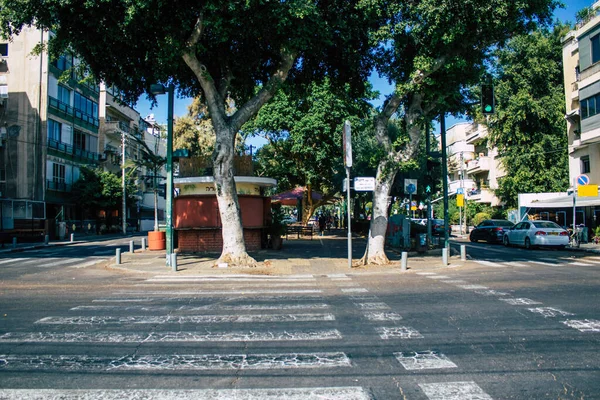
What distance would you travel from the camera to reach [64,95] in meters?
40.1

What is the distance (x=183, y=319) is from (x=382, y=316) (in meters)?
3.04

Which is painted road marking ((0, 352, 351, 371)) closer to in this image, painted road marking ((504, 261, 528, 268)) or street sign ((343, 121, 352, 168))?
street sign ((343, 121, 352, 168))

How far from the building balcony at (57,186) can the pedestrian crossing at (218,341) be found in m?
33.6

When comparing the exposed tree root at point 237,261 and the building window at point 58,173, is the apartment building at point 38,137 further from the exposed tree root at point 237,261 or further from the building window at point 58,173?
the exposed tree root at point 237,261

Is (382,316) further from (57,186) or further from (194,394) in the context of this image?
(57,186)

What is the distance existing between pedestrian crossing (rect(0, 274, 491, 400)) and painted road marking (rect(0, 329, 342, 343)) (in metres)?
0.01

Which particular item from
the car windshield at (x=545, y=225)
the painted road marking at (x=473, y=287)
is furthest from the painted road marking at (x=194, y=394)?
the car windshield at (x=545, y=225)

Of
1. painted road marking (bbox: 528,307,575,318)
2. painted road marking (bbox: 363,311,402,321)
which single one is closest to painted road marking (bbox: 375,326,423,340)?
painted road marking (bbox: 363,311,402,321)

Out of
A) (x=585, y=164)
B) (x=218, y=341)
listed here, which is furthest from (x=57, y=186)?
(x=585, y=164)

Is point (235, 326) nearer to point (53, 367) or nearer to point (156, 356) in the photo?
point (156, 356)

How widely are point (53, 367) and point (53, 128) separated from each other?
1535 inches

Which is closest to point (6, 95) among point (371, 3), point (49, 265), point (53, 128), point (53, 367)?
point (53, 128)

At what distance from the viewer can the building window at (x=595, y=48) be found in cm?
2659

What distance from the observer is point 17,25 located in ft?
43.7
